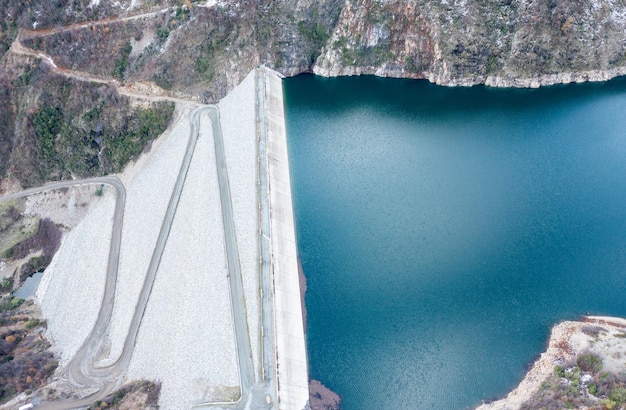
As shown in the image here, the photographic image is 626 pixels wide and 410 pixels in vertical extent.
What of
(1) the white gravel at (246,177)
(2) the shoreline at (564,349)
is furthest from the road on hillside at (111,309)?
(2) the shoreline at (564,349)

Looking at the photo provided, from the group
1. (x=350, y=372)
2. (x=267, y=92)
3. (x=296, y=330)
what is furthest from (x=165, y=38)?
(x=350, y=372)

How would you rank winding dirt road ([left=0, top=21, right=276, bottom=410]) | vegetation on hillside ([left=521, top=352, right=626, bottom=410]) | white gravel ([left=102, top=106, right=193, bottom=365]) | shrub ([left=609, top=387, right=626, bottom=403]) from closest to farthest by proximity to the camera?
shrub ([left=609, top=387, right=626, bottom=403])
vegetation on hillside ([left=521, top=352, right=626, bottom=410])
winding dirt road ([left=0, top=21, right=276, bottom=410])
white gravel ([left=102, top=106, right=193, bottom=365])

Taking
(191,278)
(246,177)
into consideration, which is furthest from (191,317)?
(246,177)

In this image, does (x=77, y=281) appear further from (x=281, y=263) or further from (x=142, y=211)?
(x=281, y=263)

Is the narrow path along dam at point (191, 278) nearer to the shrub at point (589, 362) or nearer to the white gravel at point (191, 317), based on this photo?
the white gravel at point (191, 317)

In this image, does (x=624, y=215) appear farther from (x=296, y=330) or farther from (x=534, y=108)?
(x=296, y=330)

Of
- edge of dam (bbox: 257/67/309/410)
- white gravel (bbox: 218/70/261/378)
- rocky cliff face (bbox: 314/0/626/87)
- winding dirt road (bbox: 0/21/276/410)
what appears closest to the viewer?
winding dirt road (bbox: 0/21/276/410)

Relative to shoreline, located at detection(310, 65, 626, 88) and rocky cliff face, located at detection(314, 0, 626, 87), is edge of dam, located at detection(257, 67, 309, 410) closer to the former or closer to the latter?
shoreline, located at detection(310, 65, 626, 88)

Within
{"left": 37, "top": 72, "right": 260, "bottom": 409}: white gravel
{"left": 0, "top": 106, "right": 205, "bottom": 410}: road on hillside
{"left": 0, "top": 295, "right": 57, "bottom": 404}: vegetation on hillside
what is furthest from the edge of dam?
{"left": 0, "top": 295, "right": 57, "bottom": 404}: vegetation on hillside
